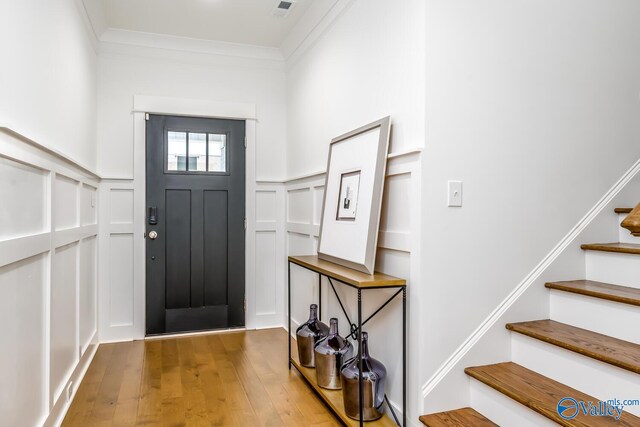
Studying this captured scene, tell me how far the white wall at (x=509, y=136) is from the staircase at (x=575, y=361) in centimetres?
21

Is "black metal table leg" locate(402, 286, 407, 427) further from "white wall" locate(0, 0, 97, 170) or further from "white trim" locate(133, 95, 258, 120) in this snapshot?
"white trim" locate(133, 95, 258, 120)

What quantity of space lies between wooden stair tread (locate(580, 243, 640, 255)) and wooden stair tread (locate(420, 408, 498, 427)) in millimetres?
994

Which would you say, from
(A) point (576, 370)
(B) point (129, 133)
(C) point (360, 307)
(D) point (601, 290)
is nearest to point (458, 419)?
(A) point (576, 370)

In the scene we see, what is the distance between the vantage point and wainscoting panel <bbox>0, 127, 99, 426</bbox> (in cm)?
154

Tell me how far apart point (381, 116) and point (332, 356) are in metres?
1.36

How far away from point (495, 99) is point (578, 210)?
742 mm

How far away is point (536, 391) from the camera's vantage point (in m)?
1.74

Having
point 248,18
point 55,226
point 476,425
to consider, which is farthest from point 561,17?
point 55,226

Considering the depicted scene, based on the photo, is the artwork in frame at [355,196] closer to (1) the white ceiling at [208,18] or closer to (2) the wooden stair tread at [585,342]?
(2) the wooden stair tread at [585,342]

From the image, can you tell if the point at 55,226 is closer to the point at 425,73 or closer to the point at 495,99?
the point at 425,73

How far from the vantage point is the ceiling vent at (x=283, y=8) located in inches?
123

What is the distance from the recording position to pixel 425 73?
6.36 ft

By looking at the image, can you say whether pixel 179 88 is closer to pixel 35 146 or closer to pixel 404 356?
pixel 35 146

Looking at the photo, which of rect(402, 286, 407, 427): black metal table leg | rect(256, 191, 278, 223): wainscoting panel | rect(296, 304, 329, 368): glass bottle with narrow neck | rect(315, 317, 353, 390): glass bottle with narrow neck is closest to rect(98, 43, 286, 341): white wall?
rect(256, 191, 278, 223): wainscoting panel
